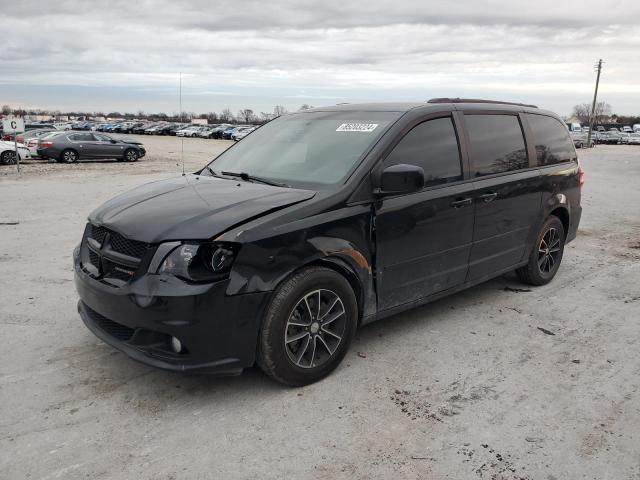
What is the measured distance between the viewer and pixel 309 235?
3.51 metres

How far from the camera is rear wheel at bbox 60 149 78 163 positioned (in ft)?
79.7

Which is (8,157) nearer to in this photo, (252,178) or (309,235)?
(252,178)

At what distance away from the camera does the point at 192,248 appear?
323 cm

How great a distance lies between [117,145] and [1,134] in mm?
10180

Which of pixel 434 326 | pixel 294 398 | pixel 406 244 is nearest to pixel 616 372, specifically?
pixel 434 326

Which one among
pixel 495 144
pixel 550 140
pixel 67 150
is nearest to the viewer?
pixel 495 144

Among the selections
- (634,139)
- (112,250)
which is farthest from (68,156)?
(634,139)

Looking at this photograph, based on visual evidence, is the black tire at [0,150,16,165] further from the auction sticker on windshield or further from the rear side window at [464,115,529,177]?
the rear side window at [464,115,529,177]

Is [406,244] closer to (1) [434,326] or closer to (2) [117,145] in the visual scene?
(1) [434,326]

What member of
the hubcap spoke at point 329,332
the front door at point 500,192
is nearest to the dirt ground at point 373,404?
the hubcap spoke at point 329,332

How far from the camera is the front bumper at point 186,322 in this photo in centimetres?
315

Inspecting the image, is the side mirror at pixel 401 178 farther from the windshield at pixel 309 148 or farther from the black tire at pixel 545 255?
the black tire at pixel 545 255

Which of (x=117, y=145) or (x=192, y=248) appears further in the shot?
(x=117, y=145)

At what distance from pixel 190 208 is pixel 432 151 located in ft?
6.52
